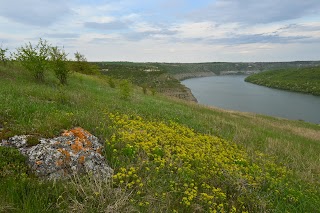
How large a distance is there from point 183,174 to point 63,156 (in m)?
2.74

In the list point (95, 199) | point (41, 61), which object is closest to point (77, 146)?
point (95, 199)

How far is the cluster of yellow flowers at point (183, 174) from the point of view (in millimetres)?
5266

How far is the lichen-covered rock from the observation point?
202 inches

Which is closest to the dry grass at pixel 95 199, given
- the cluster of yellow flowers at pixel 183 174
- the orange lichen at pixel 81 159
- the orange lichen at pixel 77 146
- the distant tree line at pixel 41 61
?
the cluster of yellow flowers at pixel 183 174

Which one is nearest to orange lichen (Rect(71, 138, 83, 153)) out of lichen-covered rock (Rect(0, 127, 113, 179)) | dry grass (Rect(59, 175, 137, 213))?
lichen-covered rock (Rect(0, 127, 113, 179))

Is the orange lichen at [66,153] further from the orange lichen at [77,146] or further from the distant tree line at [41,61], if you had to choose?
the distant tree line at [41,61]

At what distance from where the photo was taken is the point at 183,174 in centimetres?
613

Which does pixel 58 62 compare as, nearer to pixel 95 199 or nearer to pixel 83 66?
pixel 95 199

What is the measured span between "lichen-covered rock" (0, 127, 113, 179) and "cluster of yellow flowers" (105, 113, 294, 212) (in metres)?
0.45

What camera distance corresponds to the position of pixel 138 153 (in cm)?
663

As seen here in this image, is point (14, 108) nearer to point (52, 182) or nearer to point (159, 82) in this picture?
point (52, 182)

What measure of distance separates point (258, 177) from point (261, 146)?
19.2 feet

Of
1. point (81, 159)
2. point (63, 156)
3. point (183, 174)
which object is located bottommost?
point (183, 174)

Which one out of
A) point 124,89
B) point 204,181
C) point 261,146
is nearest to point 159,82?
point 124,89
